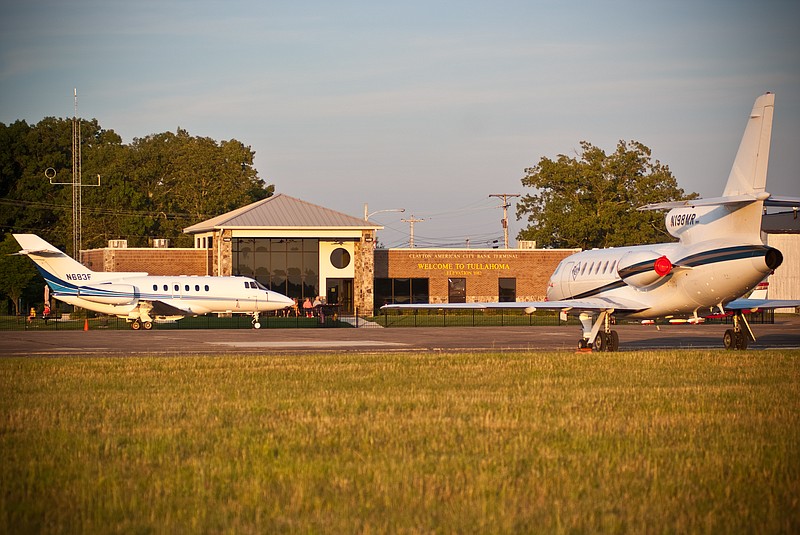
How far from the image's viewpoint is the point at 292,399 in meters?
14.6

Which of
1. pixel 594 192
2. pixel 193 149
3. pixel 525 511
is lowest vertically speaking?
pixel 525 511

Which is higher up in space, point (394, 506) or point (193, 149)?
point (193, 149)

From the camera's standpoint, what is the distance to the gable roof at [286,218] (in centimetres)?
6575

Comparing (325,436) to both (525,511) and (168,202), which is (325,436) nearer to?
(525,511)

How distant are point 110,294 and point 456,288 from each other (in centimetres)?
2723

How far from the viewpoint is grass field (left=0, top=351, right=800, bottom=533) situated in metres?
7.67

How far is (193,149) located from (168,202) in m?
5.77

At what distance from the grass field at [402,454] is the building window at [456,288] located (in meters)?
52.6

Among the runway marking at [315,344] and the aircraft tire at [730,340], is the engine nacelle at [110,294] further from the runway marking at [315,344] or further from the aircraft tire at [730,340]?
the aircraft tire at [730,340]

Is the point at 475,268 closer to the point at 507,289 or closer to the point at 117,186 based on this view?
the point at 507,289

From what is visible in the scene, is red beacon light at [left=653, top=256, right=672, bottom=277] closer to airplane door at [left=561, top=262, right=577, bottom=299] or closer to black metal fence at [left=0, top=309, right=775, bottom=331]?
airplane door at [left=561, top=262, right=577, bottom=299]

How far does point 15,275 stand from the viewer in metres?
77.1

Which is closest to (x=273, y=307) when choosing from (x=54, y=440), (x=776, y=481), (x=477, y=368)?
(x=477, y=368)

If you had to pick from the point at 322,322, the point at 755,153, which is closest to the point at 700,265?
the point at 755,153
